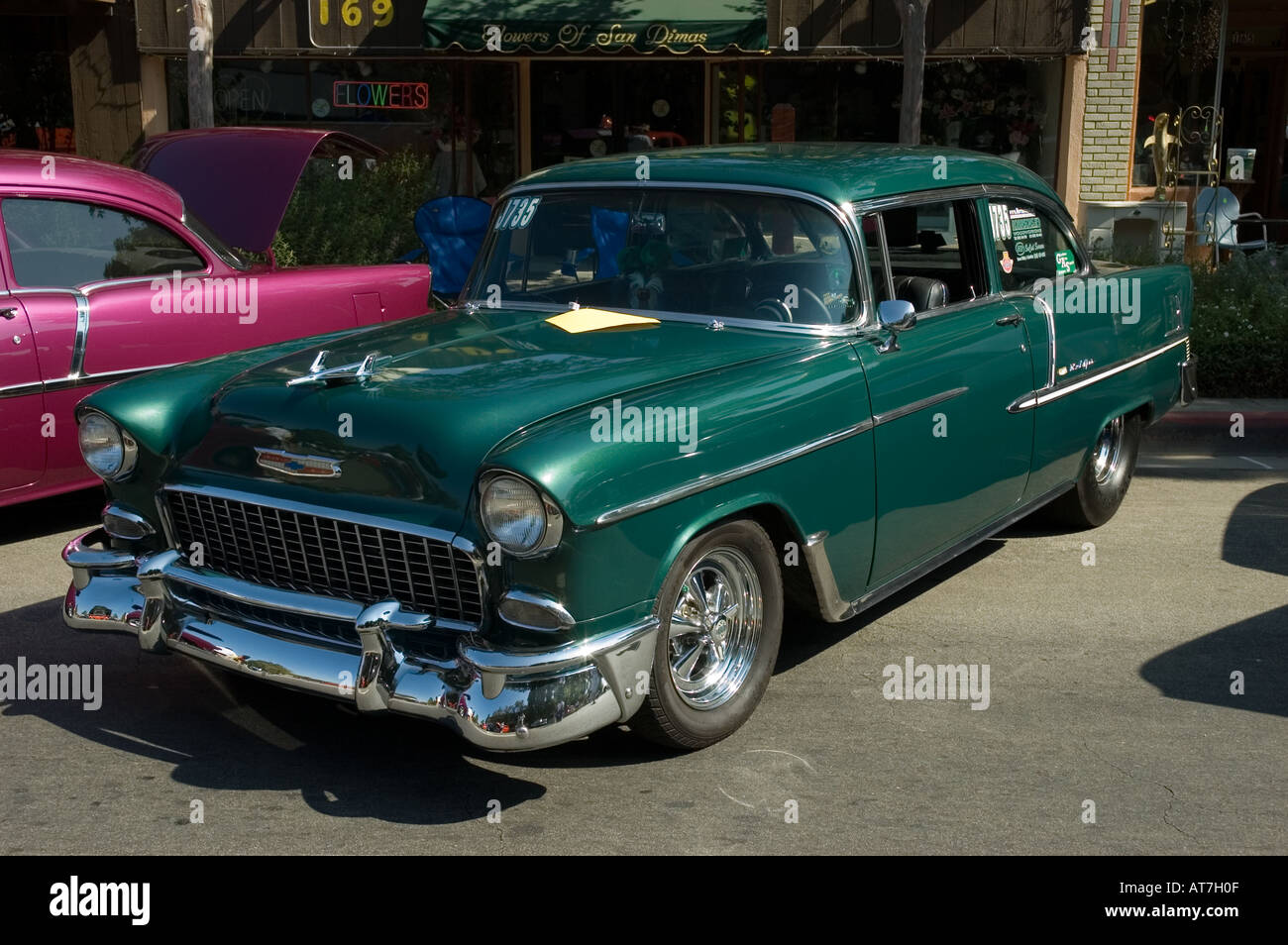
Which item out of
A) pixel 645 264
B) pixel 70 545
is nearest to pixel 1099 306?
pixel 645 264

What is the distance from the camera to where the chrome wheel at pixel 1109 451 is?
653 cm

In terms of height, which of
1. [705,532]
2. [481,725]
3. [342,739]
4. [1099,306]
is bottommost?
[342,739]

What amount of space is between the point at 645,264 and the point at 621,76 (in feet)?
37.1

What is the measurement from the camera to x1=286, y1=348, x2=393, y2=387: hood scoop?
4031 millimetres

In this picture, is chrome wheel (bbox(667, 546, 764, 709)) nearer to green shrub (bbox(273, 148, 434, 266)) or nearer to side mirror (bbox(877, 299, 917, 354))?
side mirror (bbox(877, 299, 917, 354))

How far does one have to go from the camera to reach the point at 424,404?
3814mm

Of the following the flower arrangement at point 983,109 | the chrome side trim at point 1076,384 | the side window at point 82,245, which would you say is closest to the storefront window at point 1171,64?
the flower arrangement at point 983,109

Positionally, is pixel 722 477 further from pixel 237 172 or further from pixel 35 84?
pixel 35 84

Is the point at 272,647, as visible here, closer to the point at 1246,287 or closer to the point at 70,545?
the point at 70,545

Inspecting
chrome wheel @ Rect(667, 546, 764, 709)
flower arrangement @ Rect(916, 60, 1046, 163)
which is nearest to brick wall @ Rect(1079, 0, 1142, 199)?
flower arrangement @ Rect(916, 60, 1046, 163)

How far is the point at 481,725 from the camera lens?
3.49 m

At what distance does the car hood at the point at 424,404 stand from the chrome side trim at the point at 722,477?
0.89 ft

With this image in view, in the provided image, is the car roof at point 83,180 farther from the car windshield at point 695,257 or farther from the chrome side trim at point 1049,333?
the chrome side trim at point 1049,333

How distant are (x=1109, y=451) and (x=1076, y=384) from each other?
106 centimetres
